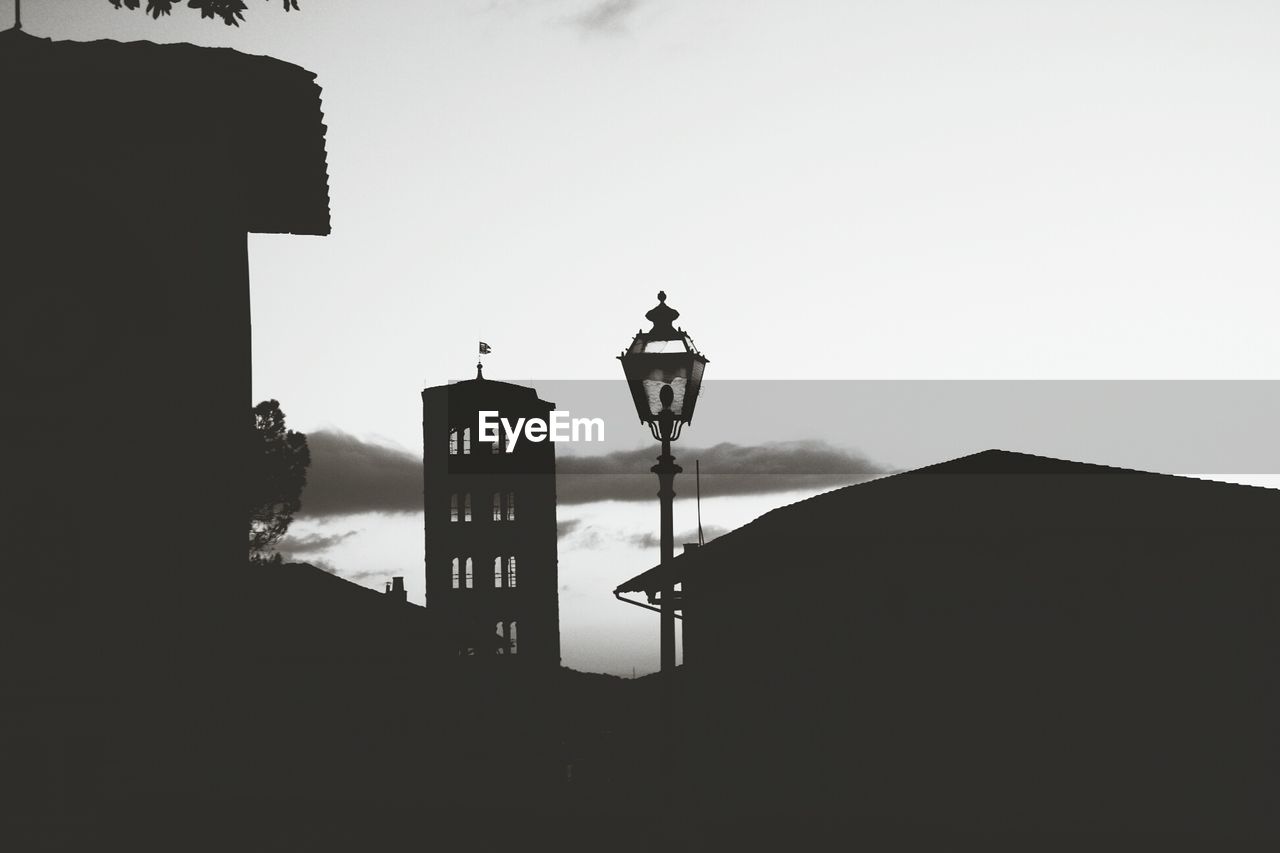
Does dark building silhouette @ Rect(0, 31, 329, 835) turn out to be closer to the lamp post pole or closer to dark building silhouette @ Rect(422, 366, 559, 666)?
the lamp post pole

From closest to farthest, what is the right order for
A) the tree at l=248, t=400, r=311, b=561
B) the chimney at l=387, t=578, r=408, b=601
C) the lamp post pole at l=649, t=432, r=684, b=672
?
the lamp post pole at l=649, t=432, r=684, b=672
the chimney at l=387, t=578, r=408, b=601
the tree at l=248, t=400, r=311, b=561

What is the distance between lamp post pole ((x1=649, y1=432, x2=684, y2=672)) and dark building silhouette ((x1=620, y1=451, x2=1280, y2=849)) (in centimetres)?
328

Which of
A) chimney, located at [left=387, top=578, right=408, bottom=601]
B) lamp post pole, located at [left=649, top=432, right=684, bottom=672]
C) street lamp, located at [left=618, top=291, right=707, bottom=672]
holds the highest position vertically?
street lamp, located at [left=618, top=291, right=707, bottom=672]

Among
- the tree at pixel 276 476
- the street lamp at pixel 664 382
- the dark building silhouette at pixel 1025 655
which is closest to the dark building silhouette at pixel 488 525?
the tree at pixel 276 476

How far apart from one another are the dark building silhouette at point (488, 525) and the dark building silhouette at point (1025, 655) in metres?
48.7

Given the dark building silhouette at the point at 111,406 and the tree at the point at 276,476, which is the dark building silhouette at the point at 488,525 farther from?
the dark building silhouette at the point at 111,406

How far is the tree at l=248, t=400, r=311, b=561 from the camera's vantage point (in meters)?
60.7

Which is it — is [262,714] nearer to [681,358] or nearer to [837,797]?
[681,358]

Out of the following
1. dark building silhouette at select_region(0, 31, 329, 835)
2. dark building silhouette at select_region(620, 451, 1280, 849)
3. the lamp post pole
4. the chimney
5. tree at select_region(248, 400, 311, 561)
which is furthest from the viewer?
tree at select_region(248, 400, 311, 561)

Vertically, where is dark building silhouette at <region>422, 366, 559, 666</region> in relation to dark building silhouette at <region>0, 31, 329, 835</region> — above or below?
below

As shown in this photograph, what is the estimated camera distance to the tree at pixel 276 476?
199ft

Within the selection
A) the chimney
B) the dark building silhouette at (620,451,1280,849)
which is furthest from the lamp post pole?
the chimney

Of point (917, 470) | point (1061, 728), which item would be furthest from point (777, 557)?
point (1061, 728)

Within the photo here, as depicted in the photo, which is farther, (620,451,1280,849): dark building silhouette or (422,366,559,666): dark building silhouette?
(422,366,559,666): dark building silhouette
